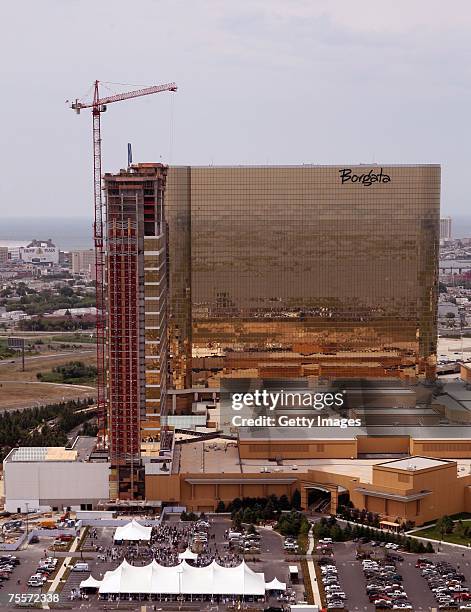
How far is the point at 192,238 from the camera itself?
108875 millimetres

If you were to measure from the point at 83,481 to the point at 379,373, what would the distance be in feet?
113

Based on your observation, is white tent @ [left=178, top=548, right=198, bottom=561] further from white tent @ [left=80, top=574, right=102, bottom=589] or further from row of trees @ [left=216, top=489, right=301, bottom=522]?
row of trees @ [left=216, top=489, right=301, bottom=522]

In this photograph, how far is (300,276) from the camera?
109875 mm

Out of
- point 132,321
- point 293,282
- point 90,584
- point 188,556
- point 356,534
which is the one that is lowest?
point 90,584

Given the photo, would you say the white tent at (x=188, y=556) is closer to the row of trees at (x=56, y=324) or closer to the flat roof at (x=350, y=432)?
the flat roof at (x=350, y=432)

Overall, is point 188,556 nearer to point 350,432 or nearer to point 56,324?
point 350,432

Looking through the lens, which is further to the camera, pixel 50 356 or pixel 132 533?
pixel 50 356

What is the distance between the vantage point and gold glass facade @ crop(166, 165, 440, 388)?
108 metres

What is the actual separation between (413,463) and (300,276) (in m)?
31.2

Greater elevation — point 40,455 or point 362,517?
point 40,455

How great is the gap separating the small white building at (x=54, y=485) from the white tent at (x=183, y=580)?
51.6 feet

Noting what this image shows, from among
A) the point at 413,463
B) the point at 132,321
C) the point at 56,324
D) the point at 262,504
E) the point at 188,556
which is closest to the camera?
the point at 188,556

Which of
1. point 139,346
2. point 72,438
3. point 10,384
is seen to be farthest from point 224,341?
point 10,384

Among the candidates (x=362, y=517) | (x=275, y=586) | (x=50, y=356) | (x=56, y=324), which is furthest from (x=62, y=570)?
(x=56, y=324)
